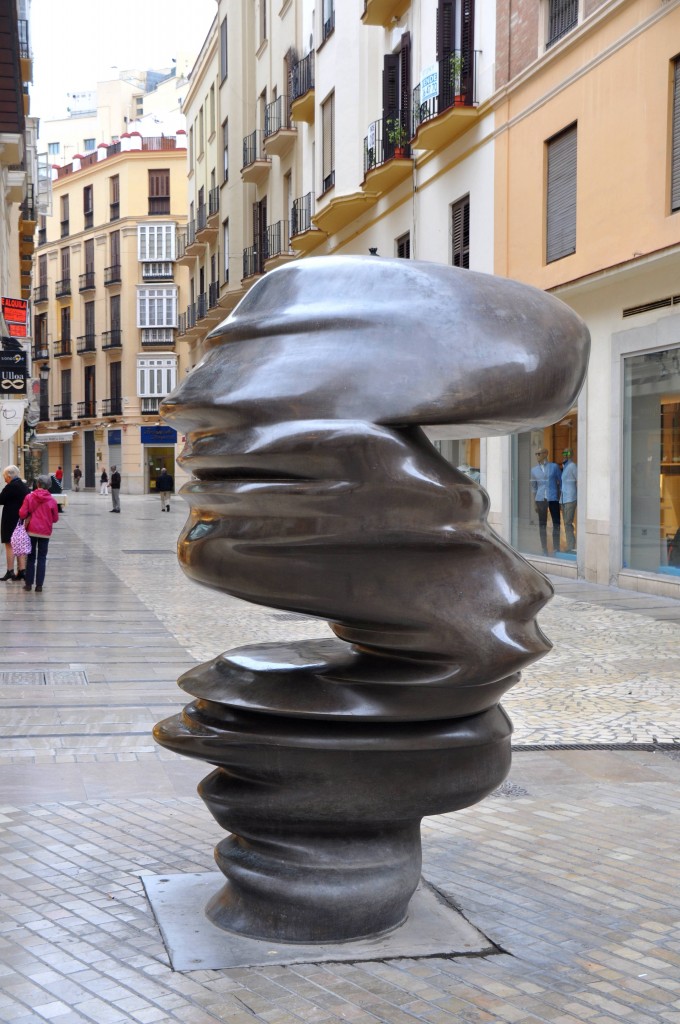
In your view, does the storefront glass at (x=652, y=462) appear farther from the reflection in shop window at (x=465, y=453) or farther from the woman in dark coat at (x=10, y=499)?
the woman in dark coat at (x=10, y=499)

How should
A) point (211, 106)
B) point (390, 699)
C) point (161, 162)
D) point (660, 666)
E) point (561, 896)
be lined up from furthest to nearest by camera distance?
point (161, 162) → point (211, 106) → point (660, 666) → point (561, 896) → point (390, 699)

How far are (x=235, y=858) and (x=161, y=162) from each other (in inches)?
2722

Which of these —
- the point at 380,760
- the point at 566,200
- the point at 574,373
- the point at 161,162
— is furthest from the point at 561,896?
the point at 161,162

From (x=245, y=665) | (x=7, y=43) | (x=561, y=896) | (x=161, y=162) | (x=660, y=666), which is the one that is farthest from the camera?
(x=161, y=162)

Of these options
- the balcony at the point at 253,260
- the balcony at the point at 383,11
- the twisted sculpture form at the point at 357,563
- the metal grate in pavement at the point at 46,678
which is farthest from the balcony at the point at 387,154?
the twisted sculpture form at the point at 357,563

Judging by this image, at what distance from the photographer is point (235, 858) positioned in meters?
3.86

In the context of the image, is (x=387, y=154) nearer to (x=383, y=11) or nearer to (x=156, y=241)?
(x=383, y=11)

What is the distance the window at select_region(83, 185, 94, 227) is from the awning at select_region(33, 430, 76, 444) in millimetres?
13135

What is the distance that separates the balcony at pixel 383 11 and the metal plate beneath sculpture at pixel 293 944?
21.7m

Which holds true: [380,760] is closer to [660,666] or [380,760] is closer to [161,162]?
[660,666]

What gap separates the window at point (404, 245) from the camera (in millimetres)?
23859

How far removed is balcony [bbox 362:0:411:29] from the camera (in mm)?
22875

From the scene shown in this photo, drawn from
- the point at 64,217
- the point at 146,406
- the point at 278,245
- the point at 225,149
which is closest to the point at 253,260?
the point at 278,245

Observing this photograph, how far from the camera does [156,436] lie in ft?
224
